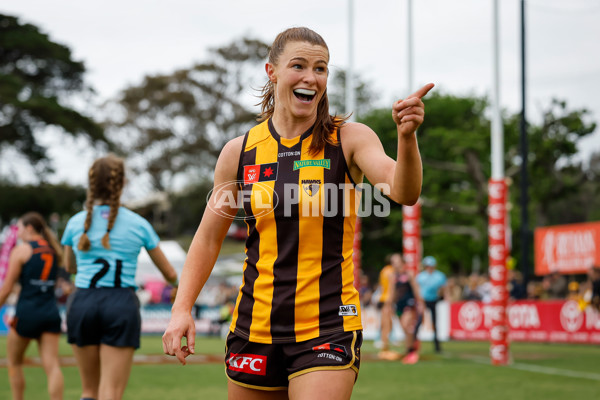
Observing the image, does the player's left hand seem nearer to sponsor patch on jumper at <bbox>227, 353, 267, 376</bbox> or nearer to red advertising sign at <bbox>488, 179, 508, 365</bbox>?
sponsor patch on jumper at <bbox>227, 353, 267, 376</bbox>

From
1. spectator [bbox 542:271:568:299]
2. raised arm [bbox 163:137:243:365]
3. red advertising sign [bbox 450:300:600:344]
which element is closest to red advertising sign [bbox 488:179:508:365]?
red advertising sign [bbox 450:300:600:344]

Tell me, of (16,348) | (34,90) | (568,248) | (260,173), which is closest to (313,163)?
(260,173)

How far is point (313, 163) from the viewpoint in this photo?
135 inches

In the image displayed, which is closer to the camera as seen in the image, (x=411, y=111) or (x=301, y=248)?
(x=411, y=111)

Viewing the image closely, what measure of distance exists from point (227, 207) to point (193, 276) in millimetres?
343

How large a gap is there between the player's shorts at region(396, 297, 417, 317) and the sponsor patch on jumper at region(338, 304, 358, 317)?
13267mm

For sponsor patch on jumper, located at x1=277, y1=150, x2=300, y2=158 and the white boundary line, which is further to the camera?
the white boundary line

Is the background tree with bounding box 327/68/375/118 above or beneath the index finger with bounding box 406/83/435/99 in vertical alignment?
above

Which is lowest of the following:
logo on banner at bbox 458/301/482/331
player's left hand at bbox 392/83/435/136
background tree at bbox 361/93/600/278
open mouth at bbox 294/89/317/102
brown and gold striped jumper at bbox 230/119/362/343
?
logo on banner at bbox 458/301/482/331

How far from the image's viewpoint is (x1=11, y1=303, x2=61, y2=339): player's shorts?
7.91 meters

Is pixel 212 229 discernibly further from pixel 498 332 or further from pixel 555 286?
pixel 555 286

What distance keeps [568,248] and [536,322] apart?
400 cm

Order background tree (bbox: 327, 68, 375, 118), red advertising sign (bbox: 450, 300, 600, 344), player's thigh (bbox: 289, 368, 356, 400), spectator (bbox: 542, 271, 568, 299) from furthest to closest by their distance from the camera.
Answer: background tree (bbox: 327, 68, 375, 118)
spectator (bbox: 542, 271, 568, 299)
red advertising sign (bbox: 450, 300, 600, 344)
player's thigh (bbox: 289, 368, 356, 400)

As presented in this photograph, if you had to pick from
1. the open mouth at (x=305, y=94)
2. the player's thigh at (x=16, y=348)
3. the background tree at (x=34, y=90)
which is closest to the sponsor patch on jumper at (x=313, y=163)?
the open mouth at (x=305, y=94)
